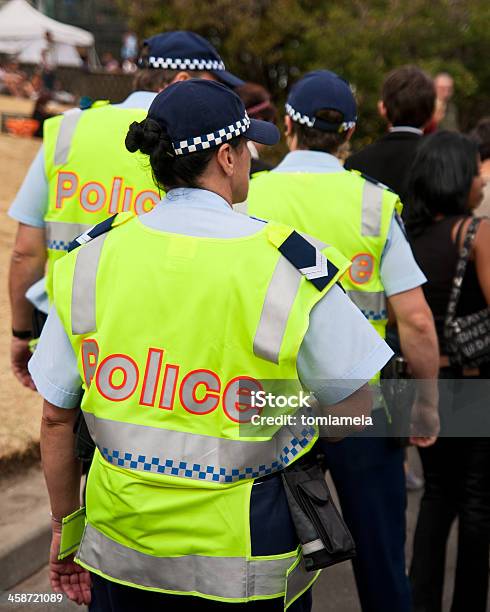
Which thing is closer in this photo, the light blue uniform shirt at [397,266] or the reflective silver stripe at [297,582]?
the reflective silver stripe at [297,582]

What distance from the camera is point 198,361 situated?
7.00ft

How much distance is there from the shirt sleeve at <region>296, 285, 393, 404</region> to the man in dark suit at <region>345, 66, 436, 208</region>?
2659mm

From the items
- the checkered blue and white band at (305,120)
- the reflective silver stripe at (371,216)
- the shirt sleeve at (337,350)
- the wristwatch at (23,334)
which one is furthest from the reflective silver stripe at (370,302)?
the wristwatch at (23,334)

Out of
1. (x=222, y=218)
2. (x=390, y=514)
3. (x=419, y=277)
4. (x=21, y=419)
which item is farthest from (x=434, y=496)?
(x=21, y=419)

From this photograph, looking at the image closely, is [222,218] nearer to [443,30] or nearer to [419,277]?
[419,277]

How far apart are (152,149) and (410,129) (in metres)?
2.83

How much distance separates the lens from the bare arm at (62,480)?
241cm

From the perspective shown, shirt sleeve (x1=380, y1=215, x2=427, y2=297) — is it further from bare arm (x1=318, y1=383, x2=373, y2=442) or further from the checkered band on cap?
bare arm (x1=318, y1=383, x2=373, y2=442)

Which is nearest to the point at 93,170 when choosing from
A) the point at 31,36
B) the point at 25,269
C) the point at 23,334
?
the point at 25,269

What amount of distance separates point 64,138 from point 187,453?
5.51 ft

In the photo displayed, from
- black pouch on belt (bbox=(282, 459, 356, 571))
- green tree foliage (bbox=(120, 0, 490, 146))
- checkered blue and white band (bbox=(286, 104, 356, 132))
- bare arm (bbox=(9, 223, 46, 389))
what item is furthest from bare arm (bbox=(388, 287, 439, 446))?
green tree foliage (bbox=(120, 0, 490, 146))

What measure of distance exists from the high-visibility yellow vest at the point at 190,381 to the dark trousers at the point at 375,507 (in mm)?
1091

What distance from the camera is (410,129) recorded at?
4.86 meters

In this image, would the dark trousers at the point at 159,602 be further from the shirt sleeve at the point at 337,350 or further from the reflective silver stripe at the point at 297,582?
the shirt sleeve at the point at 337,350
